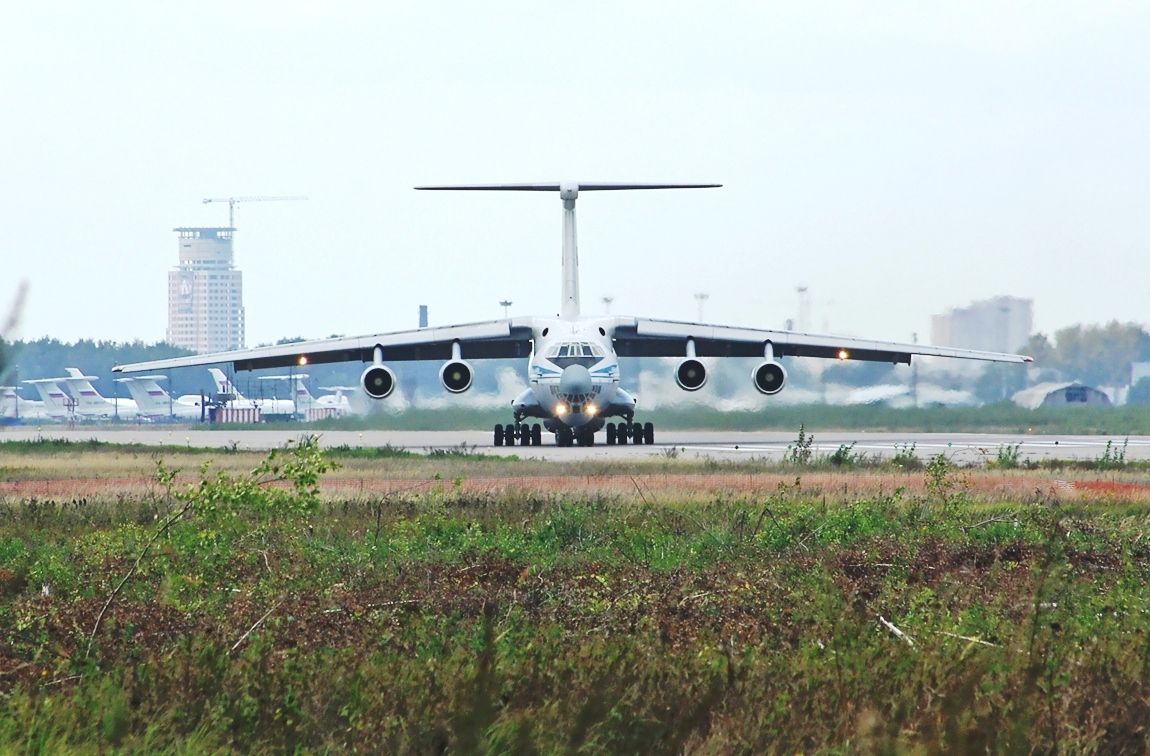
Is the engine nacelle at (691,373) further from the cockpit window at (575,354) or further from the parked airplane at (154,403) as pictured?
the parked airplane at (154,403)

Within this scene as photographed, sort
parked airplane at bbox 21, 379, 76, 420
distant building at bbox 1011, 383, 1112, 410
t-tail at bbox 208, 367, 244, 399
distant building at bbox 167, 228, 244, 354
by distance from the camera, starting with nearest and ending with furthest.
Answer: distant building at bbox 1011, 383, 1112, 410 → parked airplane at bbox 21, 379, 76, 420 → t-tail at bbox 208, 367, 244, 399 → distant building at bbox 167, 228, 244, 354

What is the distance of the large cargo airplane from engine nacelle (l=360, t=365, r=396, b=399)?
0.02 meters

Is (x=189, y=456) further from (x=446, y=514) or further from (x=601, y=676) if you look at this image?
(x=601, y=676)

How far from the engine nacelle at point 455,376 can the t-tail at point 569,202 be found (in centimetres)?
416

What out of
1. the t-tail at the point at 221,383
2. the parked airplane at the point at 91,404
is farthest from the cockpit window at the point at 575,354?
the t-tail at the point at 221,383

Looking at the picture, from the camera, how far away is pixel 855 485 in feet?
61.4

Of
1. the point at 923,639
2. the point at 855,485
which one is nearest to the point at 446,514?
the point at 855,485

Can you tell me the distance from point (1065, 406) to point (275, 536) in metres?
32.8

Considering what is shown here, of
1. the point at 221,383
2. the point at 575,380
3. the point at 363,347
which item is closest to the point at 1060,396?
the point at 575,380

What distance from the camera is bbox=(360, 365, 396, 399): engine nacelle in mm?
31656

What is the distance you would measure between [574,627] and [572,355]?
23.7 meters

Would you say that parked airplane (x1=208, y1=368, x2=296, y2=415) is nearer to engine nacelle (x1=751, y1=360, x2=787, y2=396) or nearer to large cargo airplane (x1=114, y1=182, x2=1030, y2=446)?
large cargo airplane (x1=114, y1=182, x2=1030, y2=446)

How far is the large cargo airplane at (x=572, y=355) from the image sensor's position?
3141 centimetres

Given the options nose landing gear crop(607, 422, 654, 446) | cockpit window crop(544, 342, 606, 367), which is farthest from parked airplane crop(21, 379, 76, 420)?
cockpit window crop(544, 342, 606, 367)
